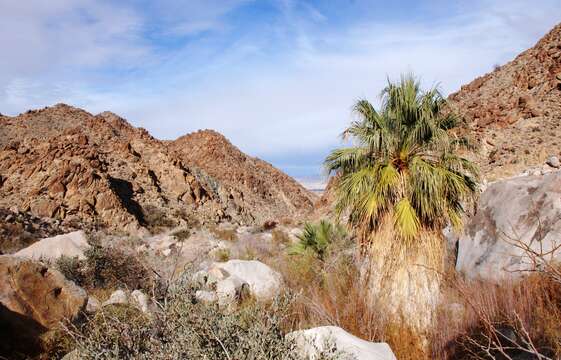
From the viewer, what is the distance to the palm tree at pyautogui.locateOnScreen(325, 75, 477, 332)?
6684 millimetres

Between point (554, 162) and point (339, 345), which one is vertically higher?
point (554, 162)

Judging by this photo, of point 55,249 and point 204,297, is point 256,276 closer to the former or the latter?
point 204,297

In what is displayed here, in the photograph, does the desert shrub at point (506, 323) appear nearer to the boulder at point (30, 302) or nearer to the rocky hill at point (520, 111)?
the boulder at point (30, 302)

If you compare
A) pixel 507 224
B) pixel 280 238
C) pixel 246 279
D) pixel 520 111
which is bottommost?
pixel 280 238

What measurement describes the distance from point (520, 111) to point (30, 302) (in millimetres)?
24928

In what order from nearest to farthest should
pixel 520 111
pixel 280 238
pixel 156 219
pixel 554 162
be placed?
pixel 554 162, pixel 280 238, pixel 520 111, pixel 156 219

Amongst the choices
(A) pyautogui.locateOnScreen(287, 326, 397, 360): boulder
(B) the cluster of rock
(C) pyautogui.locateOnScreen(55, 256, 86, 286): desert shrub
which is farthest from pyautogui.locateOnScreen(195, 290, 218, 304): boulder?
(C) pyautogui.locateOnScreen(55, 256, 86, 286): desert shrub

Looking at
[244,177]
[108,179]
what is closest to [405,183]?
[108,179]

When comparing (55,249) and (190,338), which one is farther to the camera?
(55,249)

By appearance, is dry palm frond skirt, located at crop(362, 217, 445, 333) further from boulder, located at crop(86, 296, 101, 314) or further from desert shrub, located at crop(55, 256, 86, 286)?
desert shrub, located at crop(55, 256, 86, 286)

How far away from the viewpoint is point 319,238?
11.8m

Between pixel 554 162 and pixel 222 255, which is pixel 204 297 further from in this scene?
pixel 554 162

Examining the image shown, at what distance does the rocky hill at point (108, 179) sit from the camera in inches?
997

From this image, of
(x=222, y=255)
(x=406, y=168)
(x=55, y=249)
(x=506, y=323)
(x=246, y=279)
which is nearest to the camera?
(x=506, y=323)
